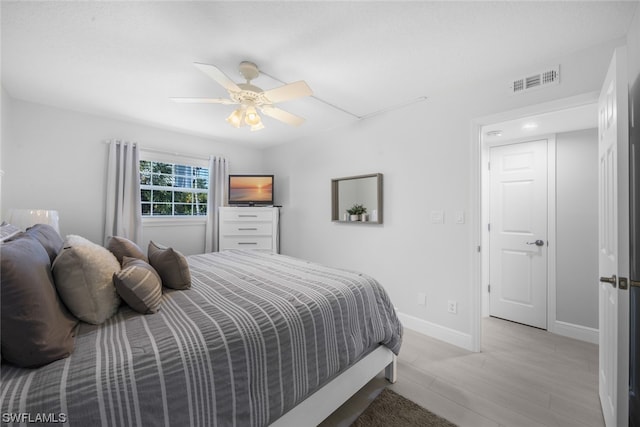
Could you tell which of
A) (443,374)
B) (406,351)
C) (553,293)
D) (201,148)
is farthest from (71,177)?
(553,293)

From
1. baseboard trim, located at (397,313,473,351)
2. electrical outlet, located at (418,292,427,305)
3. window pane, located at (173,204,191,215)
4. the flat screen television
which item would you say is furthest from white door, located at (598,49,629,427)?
window pane, located at (173,204,191,215)

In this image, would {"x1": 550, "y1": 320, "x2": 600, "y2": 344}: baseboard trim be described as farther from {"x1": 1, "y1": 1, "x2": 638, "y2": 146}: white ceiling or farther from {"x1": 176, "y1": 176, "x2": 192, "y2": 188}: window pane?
{"x1": 176, "y1": 176, "x2": 192, "y2": 188}: window pane

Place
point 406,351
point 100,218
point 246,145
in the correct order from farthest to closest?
1. point 246,145
2. point 100,218
3. point 406,351

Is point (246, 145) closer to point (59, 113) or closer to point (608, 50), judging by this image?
point (59, 113)

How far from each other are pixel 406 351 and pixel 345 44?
2.57 metres

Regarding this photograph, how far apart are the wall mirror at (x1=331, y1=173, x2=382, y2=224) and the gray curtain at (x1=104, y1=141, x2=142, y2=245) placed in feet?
8.65

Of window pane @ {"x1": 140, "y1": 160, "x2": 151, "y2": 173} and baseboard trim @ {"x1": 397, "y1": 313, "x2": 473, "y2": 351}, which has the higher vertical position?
window pane @ {"x1": 140, "y1": 160, "x2": 151, "y2": 173}

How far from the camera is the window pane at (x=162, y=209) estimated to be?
3.86m

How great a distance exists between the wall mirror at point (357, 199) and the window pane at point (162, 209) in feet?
8.35

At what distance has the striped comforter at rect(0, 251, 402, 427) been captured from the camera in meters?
0.74

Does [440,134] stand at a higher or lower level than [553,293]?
higher

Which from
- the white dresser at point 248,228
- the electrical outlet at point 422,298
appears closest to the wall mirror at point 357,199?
the electrical outlet at point 422,298

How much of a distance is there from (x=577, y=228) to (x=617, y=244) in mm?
1957

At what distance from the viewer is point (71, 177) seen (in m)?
3.06
